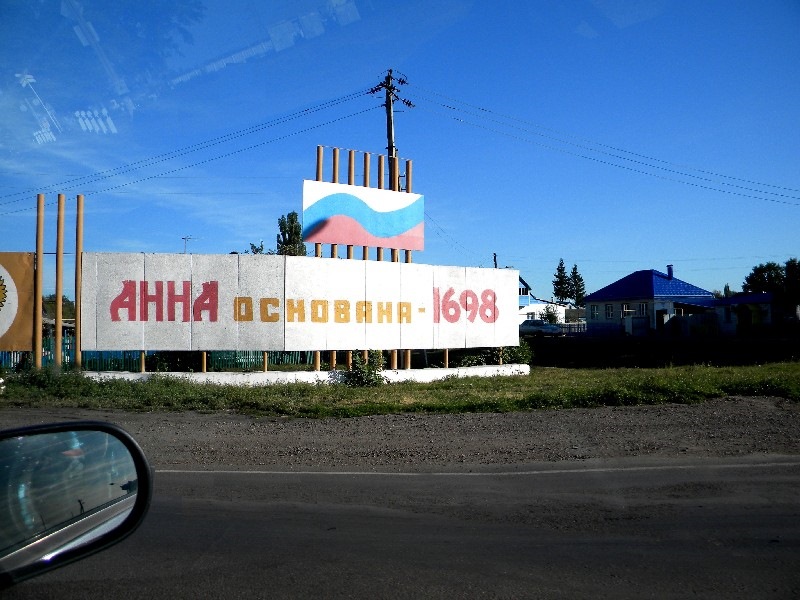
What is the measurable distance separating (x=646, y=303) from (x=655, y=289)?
151 centimetres

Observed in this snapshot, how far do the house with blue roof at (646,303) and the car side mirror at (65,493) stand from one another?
5562 cm

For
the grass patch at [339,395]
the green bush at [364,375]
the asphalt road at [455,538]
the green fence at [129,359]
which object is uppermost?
the green fence at [129,359]

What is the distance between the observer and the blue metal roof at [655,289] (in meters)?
59.2

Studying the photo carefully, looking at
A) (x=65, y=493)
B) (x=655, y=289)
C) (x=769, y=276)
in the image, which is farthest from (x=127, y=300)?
(x=769, y=276)

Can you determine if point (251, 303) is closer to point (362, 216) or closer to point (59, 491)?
point (362, 216)

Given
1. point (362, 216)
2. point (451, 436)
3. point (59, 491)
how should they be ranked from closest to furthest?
point (59, 491), point (451, 436), point (362, 216)

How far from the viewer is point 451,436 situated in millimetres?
11531

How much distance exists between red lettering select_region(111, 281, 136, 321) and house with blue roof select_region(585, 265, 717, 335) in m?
45.4

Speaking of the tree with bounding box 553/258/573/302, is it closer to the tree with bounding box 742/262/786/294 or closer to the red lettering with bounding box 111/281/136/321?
the tree with bounding box 742/262/786/294

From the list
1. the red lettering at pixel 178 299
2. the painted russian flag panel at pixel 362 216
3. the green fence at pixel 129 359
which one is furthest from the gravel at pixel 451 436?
the painted russian flag panel at pixel 362 216

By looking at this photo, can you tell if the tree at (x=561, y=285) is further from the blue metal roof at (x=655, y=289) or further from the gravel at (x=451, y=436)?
the gravel at (x=451, y=436)

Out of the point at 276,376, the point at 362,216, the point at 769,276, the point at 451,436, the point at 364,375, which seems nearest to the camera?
the point at 451,436

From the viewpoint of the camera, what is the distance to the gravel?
377 inches

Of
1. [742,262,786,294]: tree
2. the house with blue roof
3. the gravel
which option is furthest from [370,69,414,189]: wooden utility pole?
[742,262,786,294]: tree
